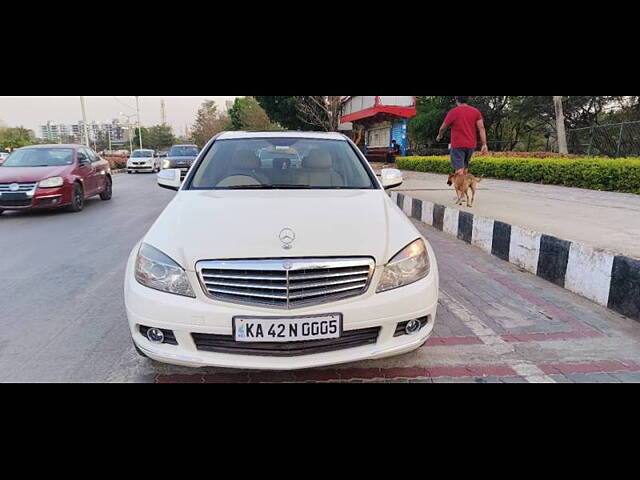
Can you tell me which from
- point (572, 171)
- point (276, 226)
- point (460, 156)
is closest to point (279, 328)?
point (276, 226)

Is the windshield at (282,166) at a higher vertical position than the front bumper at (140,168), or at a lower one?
higher

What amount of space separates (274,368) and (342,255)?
27.2 inches

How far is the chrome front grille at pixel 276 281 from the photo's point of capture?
235 cm

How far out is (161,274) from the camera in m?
2.45

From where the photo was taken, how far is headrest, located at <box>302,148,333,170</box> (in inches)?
151

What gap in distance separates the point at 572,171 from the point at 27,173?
40.1ft

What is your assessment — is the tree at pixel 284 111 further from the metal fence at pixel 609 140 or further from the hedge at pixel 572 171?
the hedge at pixel 572 171

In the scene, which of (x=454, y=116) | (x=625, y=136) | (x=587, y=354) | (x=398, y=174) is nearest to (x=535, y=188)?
(x=454, y=116)

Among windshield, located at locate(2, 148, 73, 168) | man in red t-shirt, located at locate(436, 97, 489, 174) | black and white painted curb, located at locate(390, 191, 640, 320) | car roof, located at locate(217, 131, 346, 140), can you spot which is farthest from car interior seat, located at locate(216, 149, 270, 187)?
windshield, located at locate(2, 148, 73, 168)

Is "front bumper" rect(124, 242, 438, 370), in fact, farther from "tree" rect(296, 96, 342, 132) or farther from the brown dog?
"tree" rect(296, 96, 342, 132)

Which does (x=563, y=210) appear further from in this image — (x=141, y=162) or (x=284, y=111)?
(x=284, y=111)

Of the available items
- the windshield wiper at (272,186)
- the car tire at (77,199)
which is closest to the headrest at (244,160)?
the windshield wiper at (272,186)

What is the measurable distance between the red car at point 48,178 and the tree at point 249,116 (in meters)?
31.5

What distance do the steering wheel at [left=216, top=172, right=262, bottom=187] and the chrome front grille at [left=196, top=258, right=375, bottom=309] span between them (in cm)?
138
